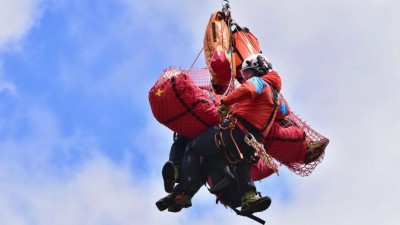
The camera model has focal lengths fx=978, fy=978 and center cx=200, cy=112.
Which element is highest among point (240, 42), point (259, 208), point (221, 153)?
point (240, 42)

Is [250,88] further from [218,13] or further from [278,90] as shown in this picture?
[218,13]

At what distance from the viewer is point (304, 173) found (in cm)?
1688

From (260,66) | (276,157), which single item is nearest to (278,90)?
(260,66)

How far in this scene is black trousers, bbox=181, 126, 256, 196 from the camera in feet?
49.1

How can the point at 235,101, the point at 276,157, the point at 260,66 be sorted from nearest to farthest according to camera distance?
the point at 235,101 → the point at 260,66 → the point at 276,157

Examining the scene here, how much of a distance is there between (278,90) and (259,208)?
1857 millimetres

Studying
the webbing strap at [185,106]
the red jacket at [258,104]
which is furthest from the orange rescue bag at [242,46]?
the webbing strap at [185,106]

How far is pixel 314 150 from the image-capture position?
652 inches

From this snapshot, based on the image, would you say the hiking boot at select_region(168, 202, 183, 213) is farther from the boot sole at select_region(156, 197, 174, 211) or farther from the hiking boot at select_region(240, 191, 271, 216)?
the hiking boot at select_region(240, 191, 271, 216)

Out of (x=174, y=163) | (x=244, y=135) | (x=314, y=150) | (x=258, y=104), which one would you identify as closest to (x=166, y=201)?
(x=174, y=163)

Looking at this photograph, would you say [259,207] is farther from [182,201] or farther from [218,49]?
[218,49]

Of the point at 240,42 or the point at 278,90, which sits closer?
the point at 278,90

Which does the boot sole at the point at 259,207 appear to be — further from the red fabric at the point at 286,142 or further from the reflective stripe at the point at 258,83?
the reflective stripe at the point at 258,83

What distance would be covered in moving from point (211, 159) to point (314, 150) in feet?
6.97
